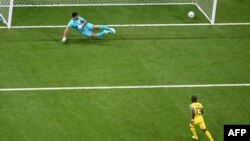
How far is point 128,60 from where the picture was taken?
2275 cm

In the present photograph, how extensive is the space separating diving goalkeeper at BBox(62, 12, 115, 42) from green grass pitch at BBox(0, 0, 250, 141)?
1.07ft

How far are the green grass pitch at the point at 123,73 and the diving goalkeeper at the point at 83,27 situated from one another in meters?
0.33

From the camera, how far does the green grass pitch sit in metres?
18.9

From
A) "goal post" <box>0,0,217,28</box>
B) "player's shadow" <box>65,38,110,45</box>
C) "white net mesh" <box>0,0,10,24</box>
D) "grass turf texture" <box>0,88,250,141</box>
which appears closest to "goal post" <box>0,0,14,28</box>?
"white net mesh" <box>0,0,10,24</box>

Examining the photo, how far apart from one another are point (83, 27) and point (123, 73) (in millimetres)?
2762

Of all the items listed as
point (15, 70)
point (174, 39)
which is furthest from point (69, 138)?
point (174, 39)

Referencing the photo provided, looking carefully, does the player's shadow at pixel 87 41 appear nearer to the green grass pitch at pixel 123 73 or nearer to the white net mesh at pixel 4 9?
the green grass pitch at pixel 123 73

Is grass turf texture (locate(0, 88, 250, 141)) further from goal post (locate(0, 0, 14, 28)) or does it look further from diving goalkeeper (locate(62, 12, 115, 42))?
goal post (locate(0, 0, 14, 28))

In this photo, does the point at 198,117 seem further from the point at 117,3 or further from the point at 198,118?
the point at 117,3

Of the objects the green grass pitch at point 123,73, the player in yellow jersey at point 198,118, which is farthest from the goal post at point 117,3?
the player in yellow jersey at point 198,118

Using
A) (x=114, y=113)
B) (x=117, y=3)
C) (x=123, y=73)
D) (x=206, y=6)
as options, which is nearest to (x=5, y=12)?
(x=117, y=3)

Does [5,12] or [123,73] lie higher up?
[5,12]

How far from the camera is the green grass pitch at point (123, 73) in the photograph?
742 inches

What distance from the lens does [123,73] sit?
21.9 metres
